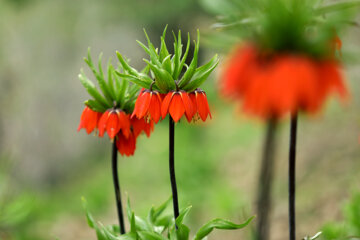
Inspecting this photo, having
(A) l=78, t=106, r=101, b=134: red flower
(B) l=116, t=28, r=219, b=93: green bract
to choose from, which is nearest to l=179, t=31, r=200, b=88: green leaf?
(B) l=116, t=28, r=219, b=93: green bract

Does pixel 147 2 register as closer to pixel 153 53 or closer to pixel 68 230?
pixel 68 230

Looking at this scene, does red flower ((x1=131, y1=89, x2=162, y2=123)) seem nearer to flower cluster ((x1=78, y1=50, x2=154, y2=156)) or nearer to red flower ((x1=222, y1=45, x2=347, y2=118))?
flower cluster ((x1=78, y1=50, x2=154, y2=156))

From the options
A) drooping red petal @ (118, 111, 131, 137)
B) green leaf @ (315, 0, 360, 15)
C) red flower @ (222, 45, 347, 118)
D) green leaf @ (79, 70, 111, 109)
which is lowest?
drooping red petal @ (118, 111, 131, 137)

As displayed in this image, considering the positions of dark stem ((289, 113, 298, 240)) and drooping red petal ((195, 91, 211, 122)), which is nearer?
drooping red petal ((195, 91, 211, 122))

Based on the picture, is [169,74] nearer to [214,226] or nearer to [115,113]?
[115,113]

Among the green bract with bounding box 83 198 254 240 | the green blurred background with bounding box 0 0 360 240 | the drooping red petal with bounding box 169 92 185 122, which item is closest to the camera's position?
the drooping red petal with bounding box 169 92 185 122

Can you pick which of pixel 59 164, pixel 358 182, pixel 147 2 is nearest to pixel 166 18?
pixel 147 2

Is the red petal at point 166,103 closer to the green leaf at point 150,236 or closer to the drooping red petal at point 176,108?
the drooping red petal at point 176,108
